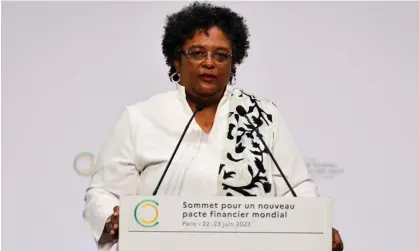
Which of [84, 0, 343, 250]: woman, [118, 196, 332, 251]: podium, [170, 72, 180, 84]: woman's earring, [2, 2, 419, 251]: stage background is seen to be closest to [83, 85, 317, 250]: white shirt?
[84, 0, 343, 250]: woman

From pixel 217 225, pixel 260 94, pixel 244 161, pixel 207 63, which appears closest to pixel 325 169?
pixel 260 94

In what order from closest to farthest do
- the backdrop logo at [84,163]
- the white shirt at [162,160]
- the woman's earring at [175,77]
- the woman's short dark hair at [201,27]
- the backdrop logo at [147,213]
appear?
the backdrop logo at [147,213]
the white shirt at [162,160]
the woman's short dark hair at [201,27]
the woman's earring at [175,77]
the backdrop logo at [84,163]

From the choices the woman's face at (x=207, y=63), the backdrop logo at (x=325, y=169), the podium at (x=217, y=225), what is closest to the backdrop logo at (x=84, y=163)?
the woman's face at (x=207, y=63)

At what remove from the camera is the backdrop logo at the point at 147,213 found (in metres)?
1.72

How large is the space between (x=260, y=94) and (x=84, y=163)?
764 millimetres

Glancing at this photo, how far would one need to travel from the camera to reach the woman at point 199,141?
2139mm

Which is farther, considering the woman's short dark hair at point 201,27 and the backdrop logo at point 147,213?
the woman's short dark hair at point 201,27

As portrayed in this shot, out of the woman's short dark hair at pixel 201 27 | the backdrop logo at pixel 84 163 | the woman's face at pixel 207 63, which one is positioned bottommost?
the backdrop logo at pixel 84 163

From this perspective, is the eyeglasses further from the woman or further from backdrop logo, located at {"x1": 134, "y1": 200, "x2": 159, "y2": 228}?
backdrop logo, located at {"x1": 134, "y1": 200, "x2": 159, "y2": 228}

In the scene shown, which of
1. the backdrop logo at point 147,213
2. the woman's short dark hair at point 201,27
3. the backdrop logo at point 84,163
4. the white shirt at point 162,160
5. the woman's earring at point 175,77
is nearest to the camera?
the backdrop logo at point 147,213

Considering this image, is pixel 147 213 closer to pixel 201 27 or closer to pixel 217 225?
pixel 217 225

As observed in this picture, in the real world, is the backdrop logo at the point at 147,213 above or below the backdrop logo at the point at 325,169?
below

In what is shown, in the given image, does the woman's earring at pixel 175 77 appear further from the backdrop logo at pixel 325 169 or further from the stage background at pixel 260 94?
the backdrop logo at pixel 325 169

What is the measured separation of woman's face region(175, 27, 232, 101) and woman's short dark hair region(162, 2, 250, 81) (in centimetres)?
3
